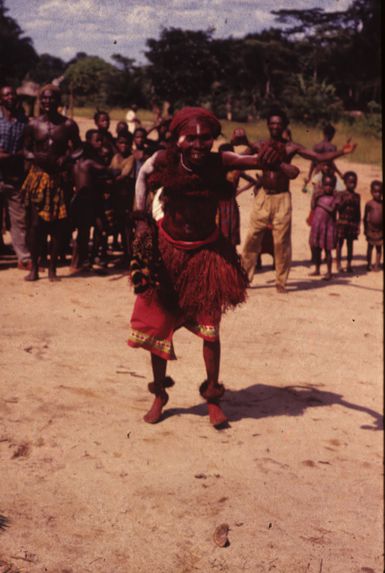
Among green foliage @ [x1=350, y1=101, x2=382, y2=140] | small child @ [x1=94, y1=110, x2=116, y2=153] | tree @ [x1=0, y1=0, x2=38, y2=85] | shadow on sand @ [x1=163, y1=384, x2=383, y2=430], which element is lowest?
shadow on sand @ [x1=163, y1=384, x2=383, y2=430]

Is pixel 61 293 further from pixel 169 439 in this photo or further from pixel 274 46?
pixel 274 46

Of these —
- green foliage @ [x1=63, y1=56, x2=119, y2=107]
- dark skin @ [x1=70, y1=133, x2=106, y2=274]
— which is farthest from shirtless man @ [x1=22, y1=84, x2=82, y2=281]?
green foliage @ [x1=63, y1=56, x2=119, y2=107]

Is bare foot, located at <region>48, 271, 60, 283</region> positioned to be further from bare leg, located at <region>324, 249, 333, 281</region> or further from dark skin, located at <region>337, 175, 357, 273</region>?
Result: dark skin, located at <region>337, 175, 357, 273</region>

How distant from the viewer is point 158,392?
493 centimetres

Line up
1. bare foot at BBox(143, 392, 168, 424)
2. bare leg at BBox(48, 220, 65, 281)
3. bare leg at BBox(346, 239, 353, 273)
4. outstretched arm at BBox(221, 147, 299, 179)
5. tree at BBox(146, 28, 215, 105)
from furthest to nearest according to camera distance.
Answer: tree at BBox(146, 28, 215, 105) < bare leg at BBox(346, 239, 353, 273) < bare leg at BBox(48, 220, 65, 281) < bare foot at BBox(143, 392, 168, 424) < outstretched arm at BBox(221, 147, 299, 179)

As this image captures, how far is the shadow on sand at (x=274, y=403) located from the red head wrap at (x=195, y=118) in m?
1.89

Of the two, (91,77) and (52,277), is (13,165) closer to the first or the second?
(52,277)

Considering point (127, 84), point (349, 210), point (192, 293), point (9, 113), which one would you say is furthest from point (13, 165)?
point (127, 84)

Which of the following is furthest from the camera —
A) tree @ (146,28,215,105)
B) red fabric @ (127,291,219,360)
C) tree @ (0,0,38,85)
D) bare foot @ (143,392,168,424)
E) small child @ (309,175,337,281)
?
tree @ (146,28,215,105)

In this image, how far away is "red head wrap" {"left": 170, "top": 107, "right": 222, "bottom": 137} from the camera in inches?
171

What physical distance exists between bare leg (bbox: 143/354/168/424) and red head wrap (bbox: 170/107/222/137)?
1473 mm

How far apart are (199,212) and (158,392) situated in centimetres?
124

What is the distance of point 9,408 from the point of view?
473cm

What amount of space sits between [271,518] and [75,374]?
7.45ft
